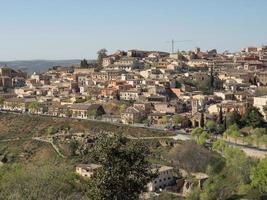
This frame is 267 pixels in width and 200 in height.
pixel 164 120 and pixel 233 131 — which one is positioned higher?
pixel 233 131

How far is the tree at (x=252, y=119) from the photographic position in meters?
35.3

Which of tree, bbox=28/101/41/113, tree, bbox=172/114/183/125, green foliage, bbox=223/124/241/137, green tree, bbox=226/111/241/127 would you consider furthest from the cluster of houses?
green foliage, bbox=223/124/241/137

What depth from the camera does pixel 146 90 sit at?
51.1 meters

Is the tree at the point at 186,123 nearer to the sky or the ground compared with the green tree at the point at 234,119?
nearer to the ground

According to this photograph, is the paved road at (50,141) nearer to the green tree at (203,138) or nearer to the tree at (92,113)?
the tree at (92,113)

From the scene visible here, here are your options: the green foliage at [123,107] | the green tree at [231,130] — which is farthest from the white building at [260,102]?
the green foliage at [123,107]

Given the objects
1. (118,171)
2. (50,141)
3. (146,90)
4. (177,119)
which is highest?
(118,171)

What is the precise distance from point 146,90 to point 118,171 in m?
38.4

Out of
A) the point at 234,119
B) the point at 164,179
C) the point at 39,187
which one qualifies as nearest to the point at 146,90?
the point at 234,119

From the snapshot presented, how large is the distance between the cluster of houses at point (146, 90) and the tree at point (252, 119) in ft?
12.9

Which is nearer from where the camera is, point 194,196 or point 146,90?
point 194,196

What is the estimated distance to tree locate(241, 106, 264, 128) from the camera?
35.3 meters

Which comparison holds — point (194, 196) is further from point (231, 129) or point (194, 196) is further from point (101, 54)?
point (101, 54)

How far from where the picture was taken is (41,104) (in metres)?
52.1
